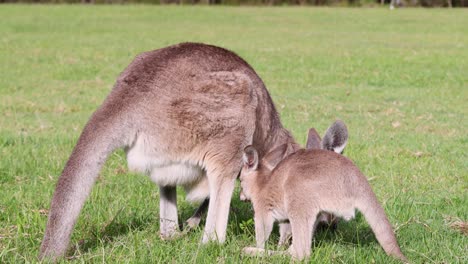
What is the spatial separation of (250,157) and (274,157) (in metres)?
0.30

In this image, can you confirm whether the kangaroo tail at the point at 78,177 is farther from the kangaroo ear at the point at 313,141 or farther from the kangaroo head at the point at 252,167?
the kangaroo ear at the point at 313,141

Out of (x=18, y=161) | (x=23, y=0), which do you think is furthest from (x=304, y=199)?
(x=23, y=0)

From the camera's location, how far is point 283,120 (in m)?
9.70

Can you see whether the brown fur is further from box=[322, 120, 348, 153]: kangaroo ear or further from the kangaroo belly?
box=[322, 120, 348, 153]: kangaroo ear

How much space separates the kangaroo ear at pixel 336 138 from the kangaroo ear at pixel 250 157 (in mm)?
683

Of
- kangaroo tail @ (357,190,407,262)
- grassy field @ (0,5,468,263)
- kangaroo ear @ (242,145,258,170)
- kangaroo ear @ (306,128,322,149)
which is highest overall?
kangaroo ear @ (242,145,258,170)

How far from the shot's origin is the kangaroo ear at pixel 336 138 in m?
4.60

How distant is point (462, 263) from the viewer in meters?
3.90

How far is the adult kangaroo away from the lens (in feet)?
12.5

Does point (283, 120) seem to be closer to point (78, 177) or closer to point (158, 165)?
point (158, 165)

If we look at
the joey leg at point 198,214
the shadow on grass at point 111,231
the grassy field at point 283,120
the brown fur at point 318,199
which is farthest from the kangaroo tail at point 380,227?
the shadow on grass at point 111,231

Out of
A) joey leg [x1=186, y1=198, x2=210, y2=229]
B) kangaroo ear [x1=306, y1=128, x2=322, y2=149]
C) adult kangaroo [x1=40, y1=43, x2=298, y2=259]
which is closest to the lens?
adult kangaroo [x1=40, y1=43, x2=298, y2=259]

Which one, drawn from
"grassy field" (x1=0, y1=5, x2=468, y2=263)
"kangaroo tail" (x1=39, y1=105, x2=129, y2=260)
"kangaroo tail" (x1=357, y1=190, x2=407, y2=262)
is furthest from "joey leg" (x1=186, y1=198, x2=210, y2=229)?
"kangaroo tail" (x1=357, y1=190, x2=407, y2=262)

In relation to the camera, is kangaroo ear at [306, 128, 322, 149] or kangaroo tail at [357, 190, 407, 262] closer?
kangaroo tail at [357, 190, 407, 262]
